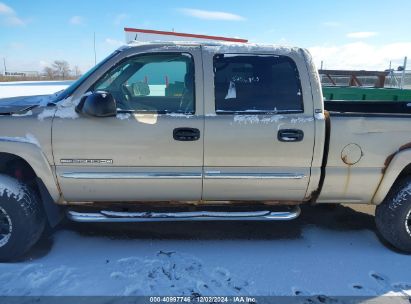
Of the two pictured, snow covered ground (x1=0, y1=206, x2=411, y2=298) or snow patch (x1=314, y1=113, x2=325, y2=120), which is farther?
snow patch (x1=314, y1=113, x2=325, y2=120)

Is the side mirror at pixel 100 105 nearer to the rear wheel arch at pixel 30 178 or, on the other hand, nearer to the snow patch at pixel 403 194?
the rear wheel arch at pixel 30 178

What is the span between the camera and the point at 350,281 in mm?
3080

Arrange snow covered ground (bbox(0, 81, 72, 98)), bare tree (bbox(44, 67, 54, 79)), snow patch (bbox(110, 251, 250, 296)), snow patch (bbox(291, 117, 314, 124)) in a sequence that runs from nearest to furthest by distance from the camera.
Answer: snow patch (bbox(110, 251, 250, 296)) → snow patch (bbox(291, 117, 314, 124)) → snow covered ground (bbox(0, 81, 72, 98)) → bare tree (bbox(44, 67, 54, 79))

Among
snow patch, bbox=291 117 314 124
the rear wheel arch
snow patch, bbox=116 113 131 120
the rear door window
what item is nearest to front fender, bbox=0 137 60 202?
the rear wheel arch

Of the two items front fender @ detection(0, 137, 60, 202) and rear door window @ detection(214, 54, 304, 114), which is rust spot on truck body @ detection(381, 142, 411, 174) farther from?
front fender @ detection(0, 137, 60, 202)

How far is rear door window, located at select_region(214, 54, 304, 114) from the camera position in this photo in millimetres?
3240

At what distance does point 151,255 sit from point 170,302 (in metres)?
0.71

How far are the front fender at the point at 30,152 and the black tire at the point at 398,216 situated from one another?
9.89ft

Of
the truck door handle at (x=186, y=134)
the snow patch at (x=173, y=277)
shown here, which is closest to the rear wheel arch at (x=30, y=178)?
the snow patch at (x=173, y=277)

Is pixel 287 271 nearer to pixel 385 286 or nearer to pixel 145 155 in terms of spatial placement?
pixel 385 286

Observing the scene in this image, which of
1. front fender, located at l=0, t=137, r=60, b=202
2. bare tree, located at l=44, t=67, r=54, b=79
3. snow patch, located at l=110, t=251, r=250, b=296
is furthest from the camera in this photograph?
bare tree, located at l=44, t=67, r=54, b=79

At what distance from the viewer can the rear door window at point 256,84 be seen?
10.6 ft

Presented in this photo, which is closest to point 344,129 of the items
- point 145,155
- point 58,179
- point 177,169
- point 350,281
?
point 350,281

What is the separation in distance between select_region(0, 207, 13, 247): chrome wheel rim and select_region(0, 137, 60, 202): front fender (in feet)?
1.59
